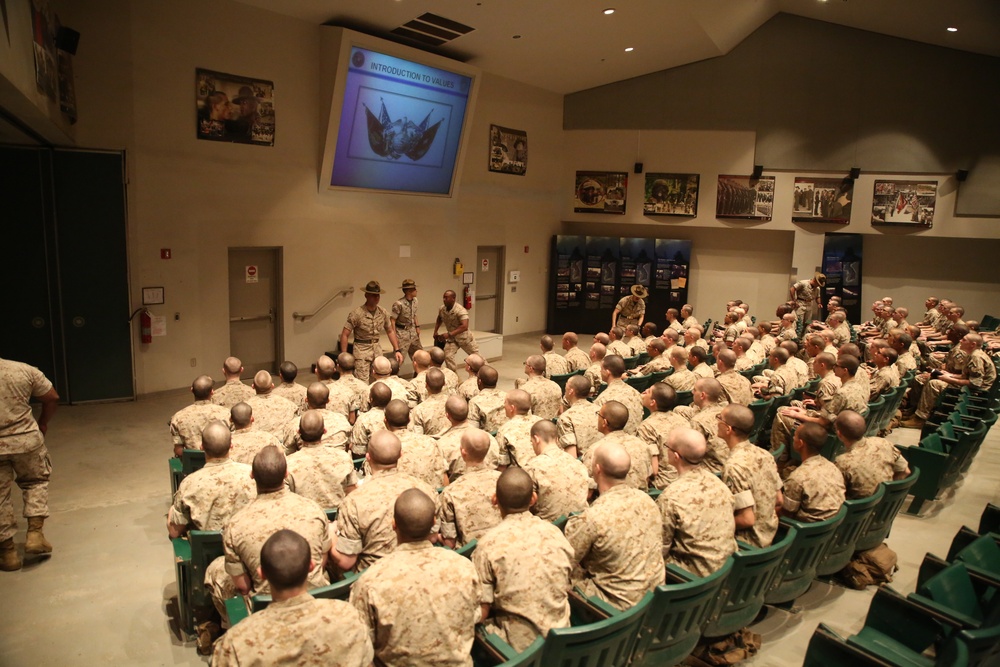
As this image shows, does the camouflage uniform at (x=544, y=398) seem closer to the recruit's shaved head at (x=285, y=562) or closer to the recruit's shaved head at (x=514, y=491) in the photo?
the recruit's shaved head at (x=514, y=491)

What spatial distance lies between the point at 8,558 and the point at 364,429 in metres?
2.71

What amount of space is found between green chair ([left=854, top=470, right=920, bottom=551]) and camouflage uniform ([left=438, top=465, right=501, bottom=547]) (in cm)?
265

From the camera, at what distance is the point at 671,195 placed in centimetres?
1611

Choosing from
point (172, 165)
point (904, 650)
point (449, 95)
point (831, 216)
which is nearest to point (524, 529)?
point (904, 650)

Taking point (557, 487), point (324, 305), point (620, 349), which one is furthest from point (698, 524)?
point (324, 305)

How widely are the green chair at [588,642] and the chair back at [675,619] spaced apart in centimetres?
20

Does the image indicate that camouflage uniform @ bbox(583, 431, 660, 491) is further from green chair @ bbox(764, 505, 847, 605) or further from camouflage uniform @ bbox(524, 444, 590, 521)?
green chair @ bbox(764, 505, 847, 605)

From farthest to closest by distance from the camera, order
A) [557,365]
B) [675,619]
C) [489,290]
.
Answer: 1. [489,290]
2. [557,365]
3. [675,619]

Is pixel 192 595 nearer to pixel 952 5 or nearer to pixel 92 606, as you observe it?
pixel 92 606

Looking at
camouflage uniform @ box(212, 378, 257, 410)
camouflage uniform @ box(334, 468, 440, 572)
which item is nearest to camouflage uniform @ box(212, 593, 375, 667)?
camouflage uniform @ box(334, 468, 440, 572)

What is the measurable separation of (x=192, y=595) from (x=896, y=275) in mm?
16283

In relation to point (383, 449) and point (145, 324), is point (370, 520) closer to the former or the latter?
point (383, 449)

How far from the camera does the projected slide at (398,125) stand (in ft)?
35.8

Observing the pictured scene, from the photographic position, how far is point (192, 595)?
12.9 feet
